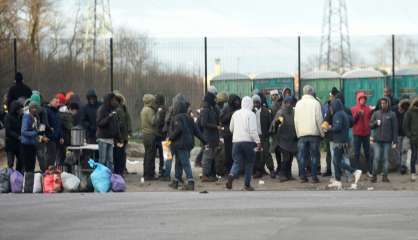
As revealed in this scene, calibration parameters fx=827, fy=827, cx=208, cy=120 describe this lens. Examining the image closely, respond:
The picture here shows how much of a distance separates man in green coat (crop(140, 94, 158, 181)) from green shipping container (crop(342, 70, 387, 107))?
390 inches

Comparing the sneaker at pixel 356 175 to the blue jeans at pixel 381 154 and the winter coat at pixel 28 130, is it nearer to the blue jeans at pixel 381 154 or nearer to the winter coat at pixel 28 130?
the blue jeans at pixel 381 154

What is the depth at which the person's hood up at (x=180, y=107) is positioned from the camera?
55.4 feet

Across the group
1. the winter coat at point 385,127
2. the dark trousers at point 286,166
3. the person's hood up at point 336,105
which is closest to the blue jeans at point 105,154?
the dark trousers at point 286,166

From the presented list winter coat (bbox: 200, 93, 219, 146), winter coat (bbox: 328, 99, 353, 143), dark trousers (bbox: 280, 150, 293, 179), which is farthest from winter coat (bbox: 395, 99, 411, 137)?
winter coat (bbox: 200, 93, 219, 146)

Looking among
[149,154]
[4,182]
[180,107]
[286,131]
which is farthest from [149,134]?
[4,182]

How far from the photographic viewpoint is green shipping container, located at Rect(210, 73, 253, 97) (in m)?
26.5

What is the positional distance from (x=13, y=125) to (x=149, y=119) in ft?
9.67

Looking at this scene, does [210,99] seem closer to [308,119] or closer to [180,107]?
[180,107]

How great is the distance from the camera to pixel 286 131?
18.0 meters

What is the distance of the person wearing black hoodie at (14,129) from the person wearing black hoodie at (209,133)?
3.93 m

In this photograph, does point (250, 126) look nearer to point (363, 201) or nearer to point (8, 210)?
point (363, 201)

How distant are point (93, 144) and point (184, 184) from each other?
242 centimetres

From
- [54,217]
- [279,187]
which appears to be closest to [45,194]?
[54,217]

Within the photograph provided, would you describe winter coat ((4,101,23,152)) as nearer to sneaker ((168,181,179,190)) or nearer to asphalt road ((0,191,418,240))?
asphalt road ((0,191,418,240))
